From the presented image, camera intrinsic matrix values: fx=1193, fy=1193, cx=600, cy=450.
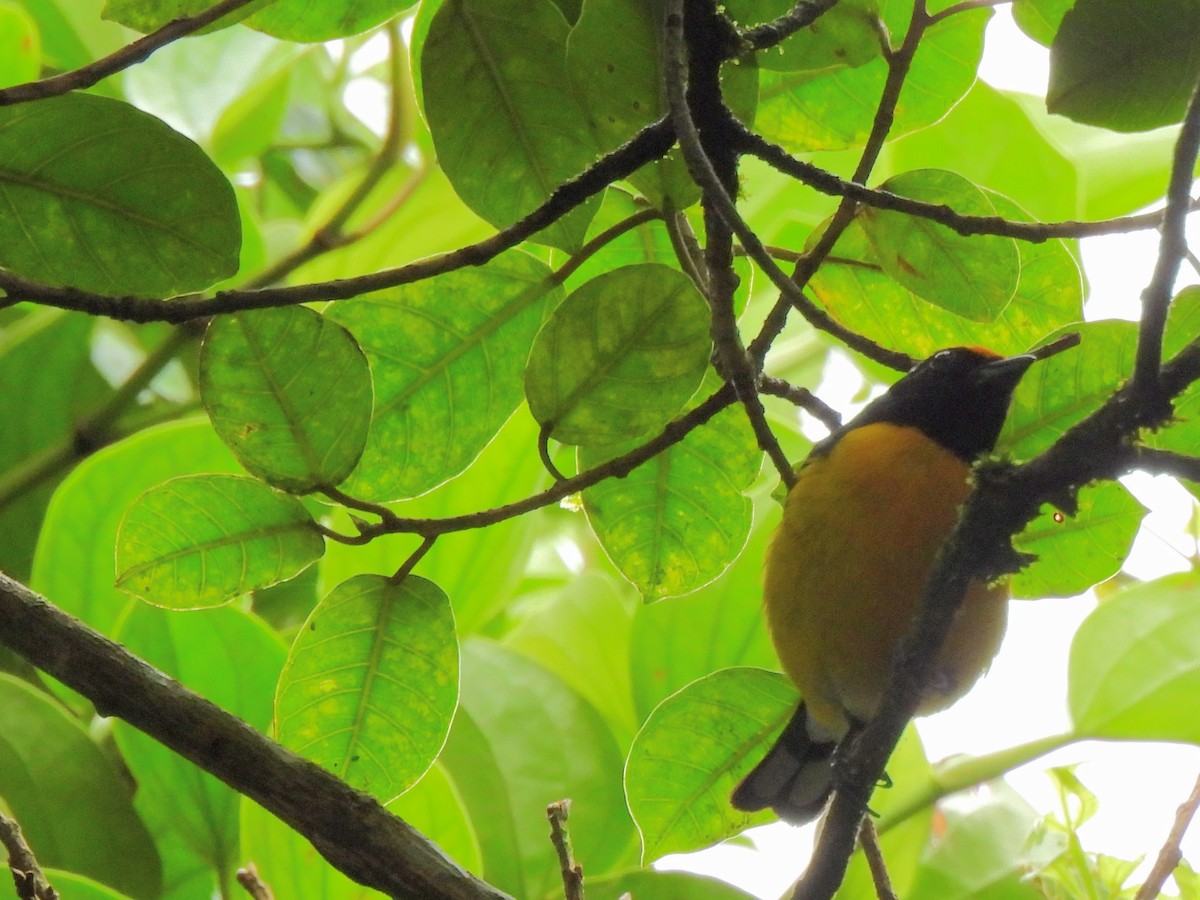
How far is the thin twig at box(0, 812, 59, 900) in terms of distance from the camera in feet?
3.81

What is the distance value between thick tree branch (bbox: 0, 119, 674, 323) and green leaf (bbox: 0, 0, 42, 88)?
0.63 metres

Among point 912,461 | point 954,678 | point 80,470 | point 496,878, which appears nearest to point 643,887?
point 496,878

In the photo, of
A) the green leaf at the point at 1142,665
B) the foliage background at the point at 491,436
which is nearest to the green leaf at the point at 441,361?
the foliage background at the point at 491,436

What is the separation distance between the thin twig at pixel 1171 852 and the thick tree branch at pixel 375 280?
1075 mm

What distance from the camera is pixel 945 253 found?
1417mm

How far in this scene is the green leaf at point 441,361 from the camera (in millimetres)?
1379

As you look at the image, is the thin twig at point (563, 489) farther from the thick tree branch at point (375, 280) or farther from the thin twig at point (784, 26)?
the thin twig at point (784, 26)

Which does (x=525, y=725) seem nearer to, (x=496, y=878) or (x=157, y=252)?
(x=496, y=878)

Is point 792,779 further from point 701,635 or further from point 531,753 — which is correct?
point 531,753

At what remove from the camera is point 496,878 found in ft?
6.61

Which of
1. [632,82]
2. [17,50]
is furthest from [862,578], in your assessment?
[17,50]

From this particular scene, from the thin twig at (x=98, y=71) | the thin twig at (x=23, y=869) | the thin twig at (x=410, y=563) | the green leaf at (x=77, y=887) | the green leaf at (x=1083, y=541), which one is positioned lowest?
the thin twig at (x=23, y=869)

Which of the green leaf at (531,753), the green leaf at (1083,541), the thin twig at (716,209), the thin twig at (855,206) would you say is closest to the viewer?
the thin twig at (716,209)

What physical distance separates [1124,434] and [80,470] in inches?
59.4
